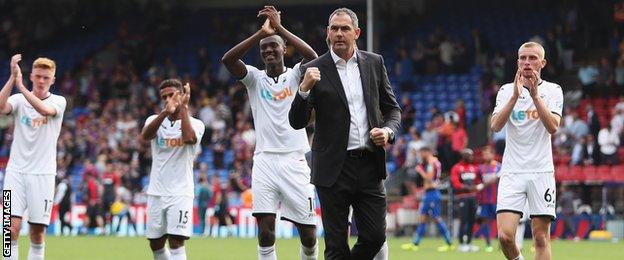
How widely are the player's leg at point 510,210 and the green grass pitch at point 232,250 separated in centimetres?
788

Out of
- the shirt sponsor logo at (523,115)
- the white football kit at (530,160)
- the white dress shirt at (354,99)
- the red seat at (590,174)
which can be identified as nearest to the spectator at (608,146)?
the red seat at (590,174)

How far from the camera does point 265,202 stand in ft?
41.5

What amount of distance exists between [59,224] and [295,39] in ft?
66.2

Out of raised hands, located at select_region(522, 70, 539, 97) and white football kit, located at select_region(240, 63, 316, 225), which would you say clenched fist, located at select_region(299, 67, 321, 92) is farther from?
white football kit, located at select_region(240, 63, 316, 225)

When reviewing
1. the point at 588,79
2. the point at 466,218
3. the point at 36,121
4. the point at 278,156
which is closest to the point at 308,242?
the point at 278,156

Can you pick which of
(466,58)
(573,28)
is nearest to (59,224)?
(466,58)

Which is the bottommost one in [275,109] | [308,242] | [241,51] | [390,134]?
[308,242]

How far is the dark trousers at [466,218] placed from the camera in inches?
918

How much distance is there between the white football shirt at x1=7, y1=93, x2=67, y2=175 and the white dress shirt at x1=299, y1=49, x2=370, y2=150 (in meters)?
4.47

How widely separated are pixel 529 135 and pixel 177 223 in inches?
143

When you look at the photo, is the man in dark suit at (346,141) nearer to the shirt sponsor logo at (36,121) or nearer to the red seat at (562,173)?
the shirt sponsor logo at (36,121)

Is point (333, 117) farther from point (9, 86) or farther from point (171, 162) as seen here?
point (9, 86)

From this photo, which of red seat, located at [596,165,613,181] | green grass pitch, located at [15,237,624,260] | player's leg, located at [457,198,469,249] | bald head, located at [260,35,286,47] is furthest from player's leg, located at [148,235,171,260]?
red seat, located at [596,165,613,181]

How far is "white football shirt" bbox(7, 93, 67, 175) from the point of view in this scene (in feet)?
44.5
